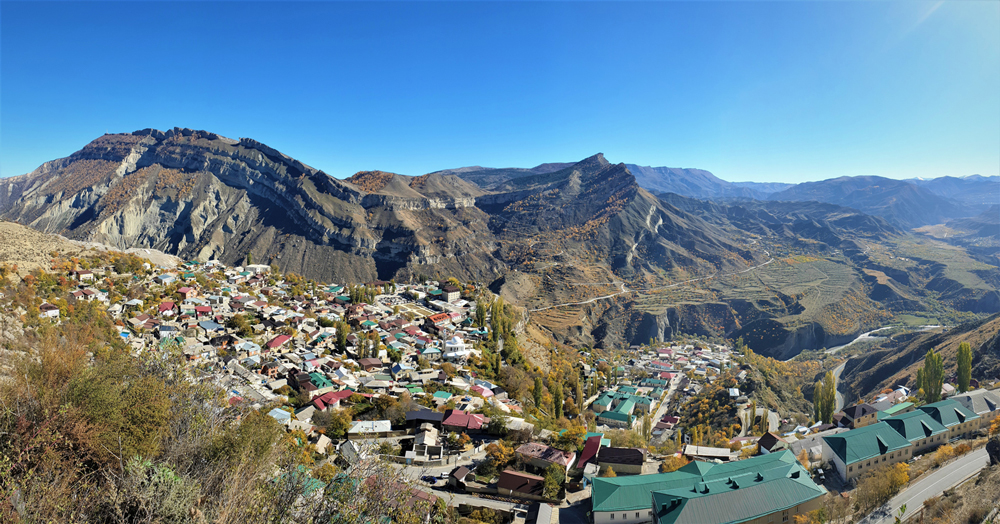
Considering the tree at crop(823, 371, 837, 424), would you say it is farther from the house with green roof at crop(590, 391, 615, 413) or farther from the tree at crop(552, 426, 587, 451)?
the tree at crop(552, 426, 587, 451)

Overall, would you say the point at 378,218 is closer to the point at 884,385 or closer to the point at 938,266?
the point at 884,385

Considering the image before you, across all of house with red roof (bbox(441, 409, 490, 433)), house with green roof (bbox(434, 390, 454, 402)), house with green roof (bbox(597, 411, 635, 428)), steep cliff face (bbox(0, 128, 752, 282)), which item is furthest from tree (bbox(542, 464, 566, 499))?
steep cliff face (bbox(0, 128, 752, 282))

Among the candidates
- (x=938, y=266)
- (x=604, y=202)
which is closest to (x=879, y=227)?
(x=938, y=266)

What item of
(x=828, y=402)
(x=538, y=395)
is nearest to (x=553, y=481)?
(x=538, y=395)

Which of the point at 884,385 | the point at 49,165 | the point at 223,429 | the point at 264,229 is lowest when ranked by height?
the point at 884,385

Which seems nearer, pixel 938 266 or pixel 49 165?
pixel 938 266

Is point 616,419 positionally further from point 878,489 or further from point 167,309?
point 167,309
